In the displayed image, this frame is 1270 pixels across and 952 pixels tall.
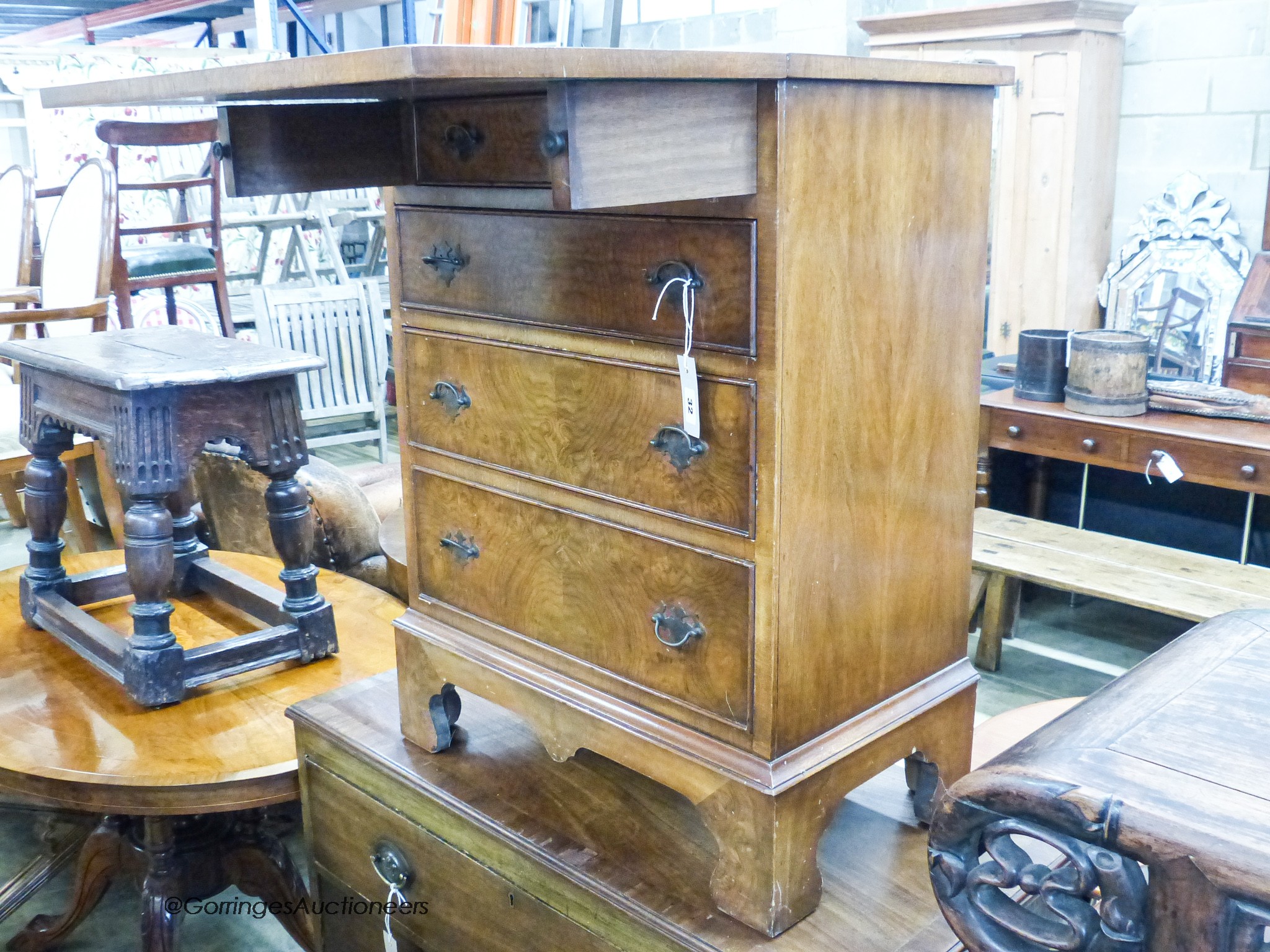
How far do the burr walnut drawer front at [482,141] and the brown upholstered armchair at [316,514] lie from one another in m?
1.72

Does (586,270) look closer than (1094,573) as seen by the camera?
Yes

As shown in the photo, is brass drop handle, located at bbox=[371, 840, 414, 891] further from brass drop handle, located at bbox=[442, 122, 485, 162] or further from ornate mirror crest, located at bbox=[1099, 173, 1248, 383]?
ornate mirror crest, located at bbox=[1099, 173, 1248, 383]

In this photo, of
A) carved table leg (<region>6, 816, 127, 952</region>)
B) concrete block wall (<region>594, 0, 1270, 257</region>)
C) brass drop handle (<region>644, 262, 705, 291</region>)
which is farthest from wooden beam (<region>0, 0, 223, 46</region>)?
brass drop handle (<region>644, 262, 705, 291</region>)

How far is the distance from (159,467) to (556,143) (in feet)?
3.94

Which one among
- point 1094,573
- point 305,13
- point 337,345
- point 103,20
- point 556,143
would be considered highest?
point 103,20

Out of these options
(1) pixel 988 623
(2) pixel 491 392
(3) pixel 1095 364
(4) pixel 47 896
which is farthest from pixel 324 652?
(3) pixel 1095 364

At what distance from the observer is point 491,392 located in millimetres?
1424

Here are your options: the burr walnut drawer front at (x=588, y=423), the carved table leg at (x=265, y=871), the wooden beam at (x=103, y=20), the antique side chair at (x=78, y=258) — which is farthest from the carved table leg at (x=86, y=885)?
the wooden beam at (x=103, y=20)

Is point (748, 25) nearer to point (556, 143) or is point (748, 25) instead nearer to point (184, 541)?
point (184, 541)

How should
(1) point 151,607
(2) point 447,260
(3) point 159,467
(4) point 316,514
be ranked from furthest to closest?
1. (4) point 316,514
2. (1) point 151,607
3. (3) point 159,467
4. (2) point 447,260

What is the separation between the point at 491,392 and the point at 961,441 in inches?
21.6

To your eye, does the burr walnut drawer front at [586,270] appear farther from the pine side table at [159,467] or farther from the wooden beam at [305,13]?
the wooden beam at [305,13]

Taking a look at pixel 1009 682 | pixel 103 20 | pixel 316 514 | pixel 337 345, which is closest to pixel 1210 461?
pixel 1009 682

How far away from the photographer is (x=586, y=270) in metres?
1.25
